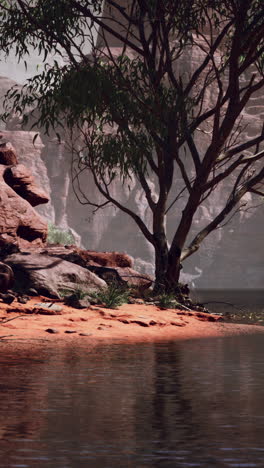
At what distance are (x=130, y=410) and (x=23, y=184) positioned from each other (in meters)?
21.2

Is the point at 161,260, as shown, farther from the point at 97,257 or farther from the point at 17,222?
the point at 17,222

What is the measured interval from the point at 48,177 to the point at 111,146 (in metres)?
101

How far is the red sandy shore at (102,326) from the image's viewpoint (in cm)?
1370

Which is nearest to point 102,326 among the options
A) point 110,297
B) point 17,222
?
point 110,297

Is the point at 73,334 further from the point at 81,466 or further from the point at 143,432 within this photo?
the point at 81,466

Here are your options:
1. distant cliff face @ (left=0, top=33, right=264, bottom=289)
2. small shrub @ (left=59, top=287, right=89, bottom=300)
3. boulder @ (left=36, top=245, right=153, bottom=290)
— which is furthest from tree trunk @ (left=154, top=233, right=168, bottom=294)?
distant cliff face @ (left=0, top=33, right=264, bottom=289)

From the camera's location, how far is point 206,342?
14086mm

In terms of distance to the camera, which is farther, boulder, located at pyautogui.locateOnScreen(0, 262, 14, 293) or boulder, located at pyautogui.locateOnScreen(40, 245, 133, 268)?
boulder, located at pyautogui.locateOnScreen(40, 245, 133, 268)

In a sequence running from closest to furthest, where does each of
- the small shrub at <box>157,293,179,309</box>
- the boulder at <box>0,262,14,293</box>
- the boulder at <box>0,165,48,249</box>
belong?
1. the boulder at <box>0,262,14,293</box>
2. the small shrub at <box>157,293,179,309</box>
3. the boulder at <box>0,165,48,249</box>

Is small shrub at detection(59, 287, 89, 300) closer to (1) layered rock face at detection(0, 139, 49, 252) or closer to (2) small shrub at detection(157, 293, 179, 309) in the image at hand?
(2) small shrub at detection(157, 293, 179, 309)

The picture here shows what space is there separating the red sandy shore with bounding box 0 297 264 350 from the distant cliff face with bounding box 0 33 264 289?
101692 mm

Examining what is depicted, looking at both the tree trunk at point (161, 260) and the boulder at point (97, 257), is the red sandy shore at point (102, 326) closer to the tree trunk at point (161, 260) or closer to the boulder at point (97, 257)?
the tree trunk at point (161, 260)

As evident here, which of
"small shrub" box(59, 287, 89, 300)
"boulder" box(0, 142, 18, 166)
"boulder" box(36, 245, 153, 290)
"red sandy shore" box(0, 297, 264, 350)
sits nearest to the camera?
"red sandy shore" box(0, 297, 264, 350)

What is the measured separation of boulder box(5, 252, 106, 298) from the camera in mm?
18812
